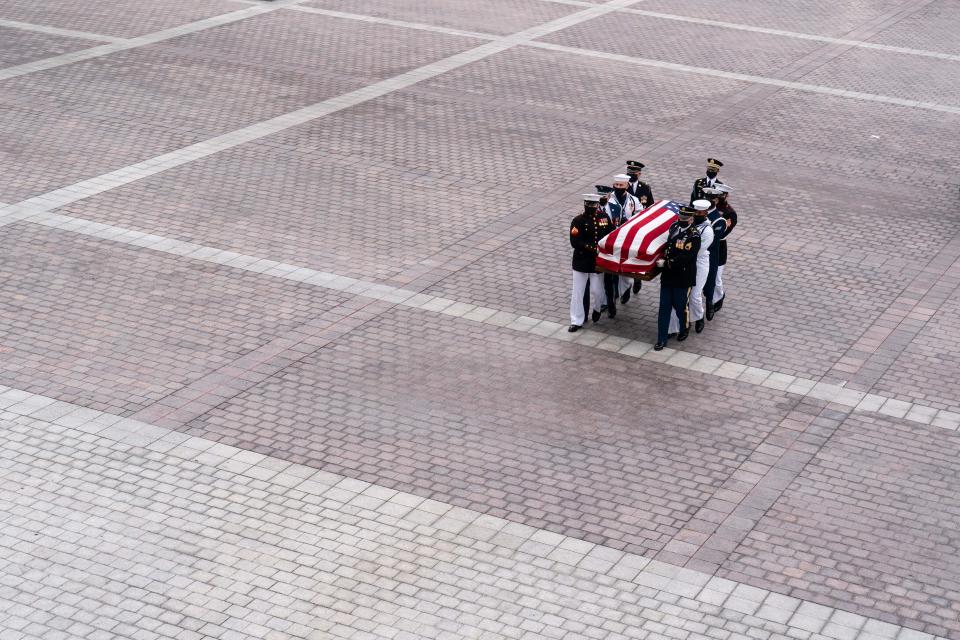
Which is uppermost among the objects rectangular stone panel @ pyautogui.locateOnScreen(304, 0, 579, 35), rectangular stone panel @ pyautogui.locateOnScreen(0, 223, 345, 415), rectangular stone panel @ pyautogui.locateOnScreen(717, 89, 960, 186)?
rectangular stone panel @ pyautogui.locateOnScreen(304, 0, 579, 35)

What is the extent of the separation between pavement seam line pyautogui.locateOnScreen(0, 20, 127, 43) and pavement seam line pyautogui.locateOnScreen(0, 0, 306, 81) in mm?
284

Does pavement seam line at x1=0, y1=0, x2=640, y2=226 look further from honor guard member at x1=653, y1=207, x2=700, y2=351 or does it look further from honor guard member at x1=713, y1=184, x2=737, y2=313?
honor guard member at x1=713, y1=184, x2=737, y2=313

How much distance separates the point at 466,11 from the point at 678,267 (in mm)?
15734

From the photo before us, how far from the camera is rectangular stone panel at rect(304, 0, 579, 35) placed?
87.7 feet

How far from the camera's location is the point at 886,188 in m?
18.4

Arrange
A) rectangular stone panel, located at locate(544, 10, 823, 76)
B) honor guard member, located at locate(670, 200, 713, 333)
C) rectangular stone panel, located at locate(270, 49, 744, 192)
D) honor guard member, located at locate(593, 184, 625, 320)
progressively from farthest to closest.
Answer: rectangular stone panel, located at locate(544, 10, 823, 76) < rectangular stone panel, located at locate(270, 49, 744, 192) < honor guard member, located at locate(593, 184, 625, 320) < honor guard member, located at locate(670, 200, 713, 333)

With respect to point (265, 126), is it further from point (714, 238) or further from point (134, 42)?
point (714, 238)

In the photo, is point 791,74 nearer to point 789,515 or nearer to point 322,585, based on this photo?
point 789,515

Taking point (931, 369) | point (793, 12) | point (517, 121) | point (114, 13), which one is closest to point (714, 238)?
point (931, 369)

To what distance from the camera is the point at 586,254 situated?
44.1 ft

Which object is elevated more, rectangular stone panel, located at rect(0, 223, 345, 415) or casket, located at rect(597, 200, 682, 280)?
casket, located at rect(597, 200, 682, 280)

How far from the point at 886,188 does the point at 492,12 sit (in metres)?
11.7

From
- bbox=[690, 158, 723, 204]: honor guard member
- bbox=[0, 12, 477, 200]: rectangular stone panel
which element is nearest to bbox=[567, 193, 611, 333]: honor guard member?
bbox=[690, 158, 723, 204]: honor guard member

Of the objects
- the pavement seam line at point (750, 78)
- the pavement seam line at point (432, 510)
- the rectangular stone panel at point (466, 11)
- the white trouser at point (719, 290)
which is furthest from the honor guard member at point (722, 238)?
the rectangular stone panel at point (466, 11)
